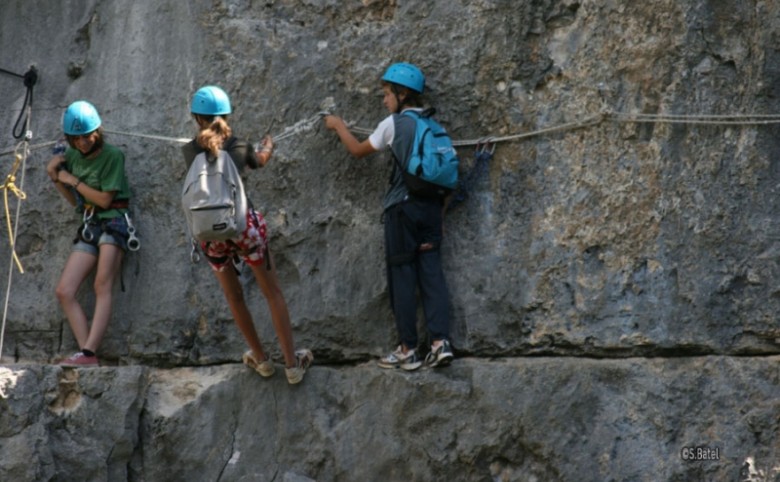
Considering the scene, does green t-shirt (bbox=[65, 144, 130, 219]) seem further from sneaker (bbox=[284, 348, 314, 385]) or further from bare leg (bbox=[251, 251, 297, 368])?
sneaker (bbox=[284, 348, 314, 385])

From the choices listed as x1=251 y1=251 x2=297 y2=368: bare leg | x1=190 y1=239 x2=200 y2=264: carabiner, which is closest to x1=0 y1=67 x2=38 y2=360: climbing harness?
x1=190 y1=239 x2=200 y2=264: carabiner

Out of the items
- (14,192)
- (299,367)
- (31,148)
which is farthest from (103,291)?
(299,367)

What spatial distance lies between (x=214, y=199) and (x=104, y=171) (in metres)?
1.59

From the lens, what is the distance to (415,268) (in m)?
7.41

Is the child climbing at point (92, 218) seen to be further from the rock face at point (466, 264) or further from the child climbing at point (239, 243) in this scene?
the child climbing at point (239, 243)

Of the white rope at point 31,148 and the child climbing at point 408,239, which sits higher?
the white rope at point 31,148

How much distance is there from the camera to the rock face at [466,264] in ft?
22.8

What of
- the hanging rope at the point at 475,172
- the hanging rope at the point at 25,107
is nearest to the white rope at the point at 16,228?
the hanging rope at the point at 25,107

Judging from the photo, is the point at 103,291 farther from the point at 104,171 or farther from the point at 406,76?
the point at 406,76

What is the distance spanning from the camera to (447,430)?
7.28m

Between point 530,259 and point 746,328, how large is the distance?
129 centimetres

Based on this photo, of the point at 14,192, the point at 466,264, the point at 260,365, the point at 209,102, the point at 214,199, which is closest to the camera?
the point at 214,199

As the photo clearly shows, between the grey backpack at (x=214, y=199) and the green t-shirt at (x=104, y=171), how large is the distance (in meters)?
1.30

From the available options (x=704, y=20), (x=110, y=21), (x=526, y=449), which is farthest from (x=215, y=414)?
(x=704, y=20)
